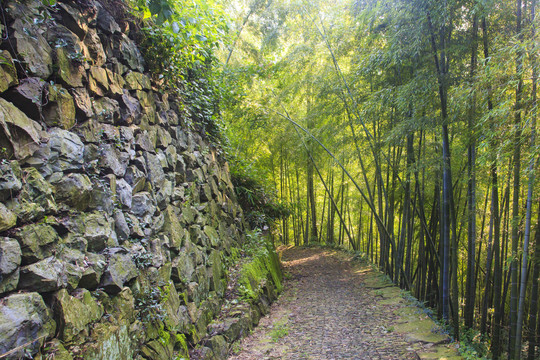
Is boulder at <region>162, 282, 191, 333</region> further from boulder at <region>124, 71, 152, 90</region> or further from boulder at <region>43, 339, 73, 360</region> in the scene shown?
boulder at <region>124, 71, 152, 90</region>

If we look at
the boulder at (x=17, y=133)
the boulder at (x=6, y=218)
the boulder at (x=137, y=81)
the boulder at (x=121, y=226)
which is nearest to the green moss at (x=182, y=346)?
the boulder at (x=121, y=226)

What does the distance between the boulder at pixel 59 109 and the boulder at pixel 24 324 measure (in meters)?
0.97

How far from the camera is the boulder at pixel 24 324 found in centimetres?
123

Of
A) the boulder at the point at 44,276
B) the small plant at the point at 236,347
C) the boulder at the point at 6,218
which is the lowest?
the small plant at the point at 236,347

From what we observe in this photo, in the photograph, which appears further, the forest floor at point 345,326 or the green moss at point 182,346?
the forest floor at point 345,326

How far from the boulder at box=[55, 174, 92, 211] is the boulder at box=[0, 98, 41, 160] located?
0.23 meters

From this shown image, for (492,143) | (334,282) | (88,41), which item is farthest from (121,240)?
(334,282)

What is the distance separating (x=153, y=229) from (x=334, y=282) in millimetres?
4687

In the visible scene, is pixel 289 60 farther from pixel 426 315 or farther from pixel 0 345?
pixel 0 345

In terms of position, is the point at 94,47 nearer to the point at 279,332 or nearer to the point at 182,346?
the point at 182,346

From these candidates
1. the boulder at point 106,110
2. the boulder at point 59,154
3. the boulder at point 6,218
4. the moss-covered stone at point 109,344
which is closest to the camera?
the boulder at point 6,218

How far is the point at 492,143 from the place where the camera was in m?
3.23

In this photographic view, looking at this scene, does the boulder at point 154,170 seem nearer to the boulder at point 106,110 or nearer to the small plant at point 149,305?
the boulder at point 106,110

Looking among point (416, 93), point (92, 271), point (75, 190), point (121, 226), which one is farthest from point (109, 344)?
point (416, 93)
